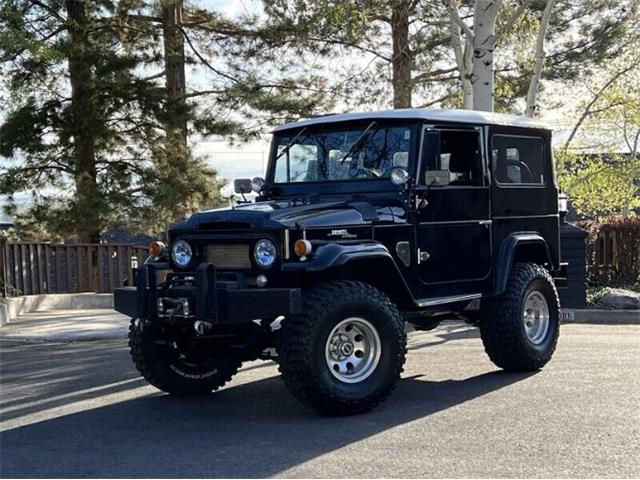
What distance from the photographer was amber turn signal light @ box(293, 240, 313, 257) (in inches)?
279

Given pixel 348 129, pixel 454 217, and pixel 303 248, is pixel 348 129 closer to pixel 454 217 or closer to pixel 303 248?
pixel 454 217

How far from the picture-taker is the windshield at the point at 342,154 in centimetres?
834

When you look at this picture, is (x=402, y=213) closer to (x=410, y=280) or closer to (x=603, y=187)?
(x=410, y=280)

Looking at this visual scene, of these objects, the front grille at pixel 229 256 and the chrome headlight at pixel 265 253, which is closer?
the chrome headlight at pixel 265 253

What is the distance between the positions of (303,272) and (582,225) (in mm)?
12757

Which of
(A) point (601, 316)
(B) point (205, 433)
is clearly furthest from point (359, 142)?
(A) point (601, 316)

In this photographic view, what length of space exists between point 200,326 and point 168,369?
876 millimetres

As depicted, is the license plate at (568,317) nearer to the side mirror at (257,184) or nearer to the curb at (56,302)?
the side mirror at (257,184)

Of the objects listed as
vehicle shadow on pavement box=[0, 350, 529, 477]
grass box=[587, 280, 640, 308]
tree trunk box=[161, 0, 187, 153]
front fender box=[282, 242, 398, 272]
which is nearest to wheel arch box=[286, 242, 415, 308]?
front fender box=[282, 242, 398, 272]

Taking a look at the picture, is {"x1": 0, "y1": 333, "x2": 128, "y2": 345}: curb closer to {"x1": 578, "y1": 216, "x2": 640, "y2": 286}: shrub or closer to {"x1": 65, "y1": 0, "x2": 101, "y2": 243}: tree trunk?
{"x1": 65, "y1": 0, "x2": 101, "y2": 243}: tree trunk

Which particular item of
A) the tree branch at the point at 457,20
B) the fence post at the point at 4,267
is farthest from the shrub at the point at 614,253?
the fence post at the point at 4,267

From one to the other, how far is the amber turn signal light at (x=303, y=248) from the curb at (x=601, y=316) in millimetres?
8085

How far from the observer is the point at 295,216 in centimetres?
746

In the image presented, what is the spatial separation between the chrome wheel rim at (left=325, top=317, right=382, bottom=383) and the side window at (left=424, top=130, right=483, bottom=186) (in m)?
1.73
